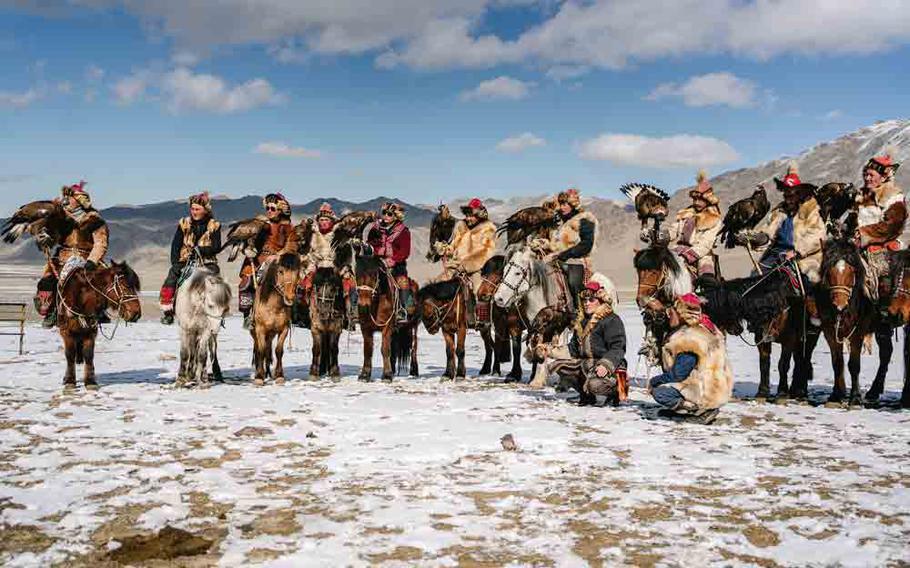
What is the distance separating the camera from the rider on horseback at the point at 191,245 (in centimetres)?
1257

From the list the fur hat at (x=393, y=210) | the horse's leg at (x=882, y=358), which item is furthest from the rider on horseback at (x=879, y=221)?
the fur hat at (x=393, y=210)

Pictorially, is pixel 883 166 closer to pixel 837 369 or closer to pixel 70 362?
pixel 837 369

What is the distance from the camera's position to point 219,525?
550 cm

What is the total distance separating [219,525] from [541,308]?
794cm

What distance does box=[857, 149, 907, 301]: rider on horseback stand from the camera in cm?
1102

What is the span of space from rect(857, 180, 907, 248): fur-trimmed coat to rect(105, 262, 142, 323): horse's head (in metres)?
11.2

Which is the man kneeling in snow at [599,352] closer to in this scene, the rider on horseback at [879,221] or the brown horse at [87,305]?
the rider on horseback at [879,221]

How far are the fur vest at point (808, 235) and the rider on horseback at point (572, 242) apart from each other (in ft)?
9.63

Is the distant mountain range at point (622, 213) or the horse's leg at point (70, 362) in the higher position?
the distant mountain range at point (622, 213)

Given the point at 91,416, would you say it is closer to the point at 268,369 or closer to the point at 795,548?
the point at 268,369

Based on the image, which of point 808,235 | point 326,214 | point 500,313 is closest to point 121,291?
point 326,214

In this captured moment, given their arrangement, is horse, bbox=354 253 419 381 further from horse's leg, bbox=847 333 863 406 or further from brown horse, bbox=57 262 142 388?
horse's leg, bbox=847 333 863 406

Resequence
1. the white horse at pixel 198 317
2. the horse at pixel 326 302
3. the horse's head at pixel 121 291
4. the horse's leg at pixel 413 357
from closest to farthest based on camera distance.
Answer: the horse's head at pixel 121 291, the white horse at pixel 198 317, the horse at pixel 326 302, the horse's leg at pixel 413 357

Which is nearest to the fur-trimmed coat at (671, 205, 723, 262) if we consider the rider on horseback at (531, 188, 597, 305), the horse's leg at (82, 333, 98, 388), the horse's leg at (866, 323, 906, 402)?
the rider on horseback at (531, 188, 597, 305)
